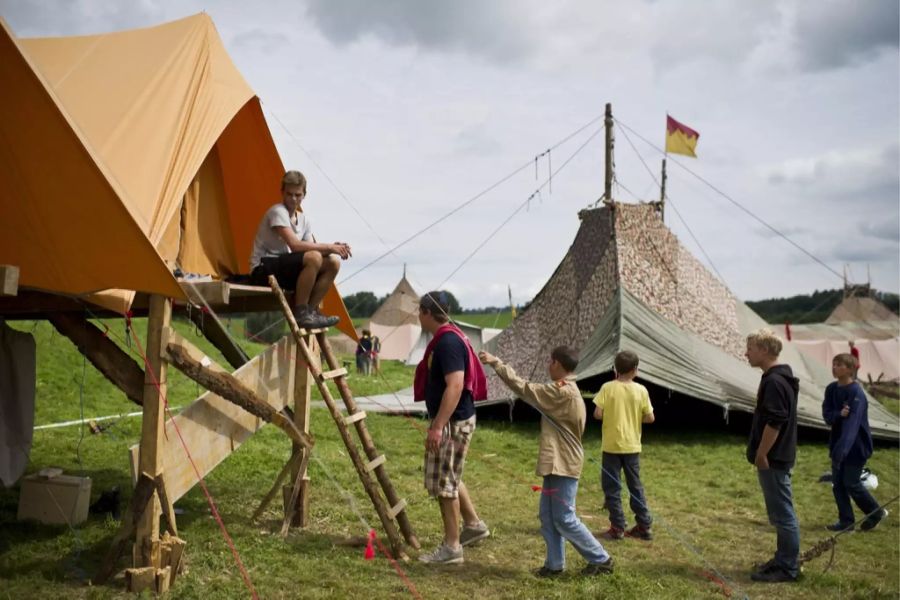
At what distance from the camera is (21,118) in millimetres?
4492

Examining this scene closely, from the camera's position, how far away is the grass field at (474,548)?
16.3ft

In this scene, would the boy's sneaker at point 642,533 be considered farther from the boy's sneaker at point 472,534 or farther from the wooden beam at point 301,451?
the wooden beam at point 301,451

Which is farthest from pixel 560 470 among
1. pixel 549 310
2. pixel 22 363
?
pixel 549 310

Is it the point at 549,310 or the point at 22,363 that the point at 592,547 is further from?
the point at 549,310

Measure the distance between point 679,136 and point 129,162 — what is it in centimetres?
1236

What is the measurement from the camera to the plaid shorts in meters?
5.26

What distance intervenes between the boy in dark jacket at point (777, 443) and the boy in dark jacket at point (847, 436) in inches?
67.5

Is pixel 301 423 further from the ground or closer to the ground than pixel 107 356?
closer to the ground

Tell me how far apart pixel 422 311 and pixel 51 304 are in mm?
2714

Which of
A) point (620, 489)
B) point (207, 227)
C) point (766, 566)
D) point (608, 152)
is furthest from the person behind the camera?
point (608, 152)

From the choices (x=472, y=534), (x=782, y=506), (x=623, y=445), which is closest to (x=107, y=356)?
(x=472, y=534)

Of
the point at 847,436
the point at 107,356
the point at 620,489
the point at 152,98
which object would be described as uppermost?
the point at 152,98

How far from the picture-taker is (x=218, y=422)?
5594 mm

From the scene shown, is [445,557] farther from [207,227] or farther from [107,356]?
[207,227]
